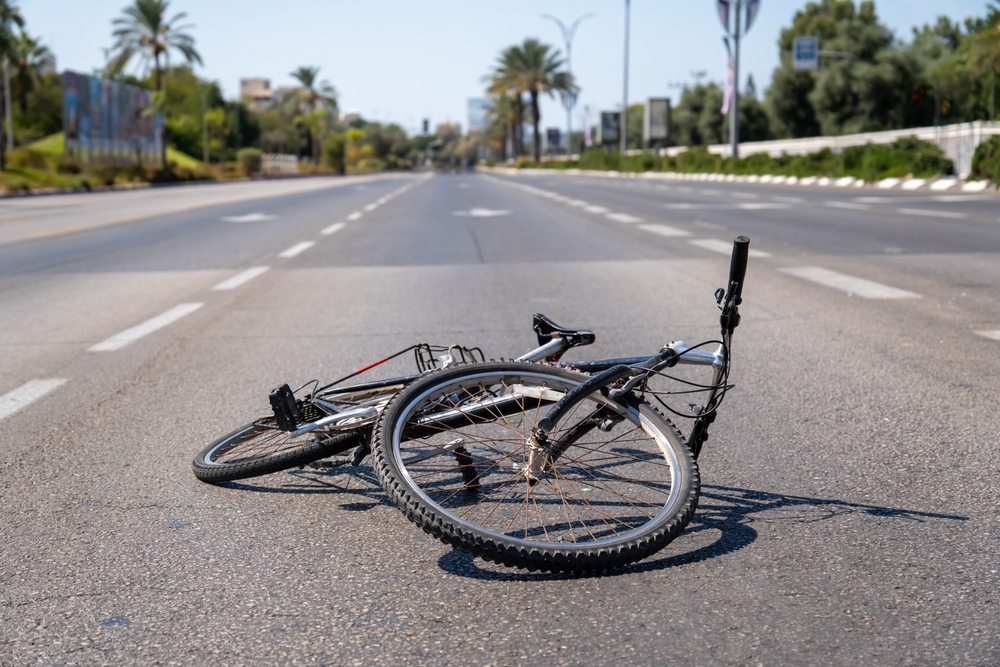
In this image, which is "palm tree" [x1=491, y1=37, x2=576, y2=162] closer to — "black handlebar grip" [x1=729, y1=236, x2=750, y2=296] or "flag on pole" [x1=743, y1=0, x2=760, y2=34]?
"flag on pole" [x1=743, y1=0, x2=760, y2=34]

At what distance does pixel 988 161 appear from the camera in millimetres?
28406

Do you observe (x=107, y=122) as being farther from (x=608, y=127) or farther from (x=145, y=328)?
(x=145, y=328)

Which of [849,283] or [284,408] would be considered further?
[849,283]

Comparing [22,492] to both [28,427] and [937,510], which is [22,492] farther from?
[937,510]

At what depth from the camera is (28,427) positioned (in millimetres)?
4648

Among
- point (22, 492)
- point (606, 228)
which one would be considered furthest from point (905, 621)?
point (606, 228)

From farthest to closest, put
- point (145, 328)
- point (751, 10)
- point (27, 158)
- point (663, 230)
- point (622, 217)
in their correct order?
point (27, 158) < point (751, 10) < point (622, 217) < point (663, 230) < point (145, 328)

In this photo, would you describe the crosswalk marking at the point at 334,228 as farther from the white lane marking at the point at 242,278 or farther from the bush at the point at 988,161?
the bush at the point at 988,161

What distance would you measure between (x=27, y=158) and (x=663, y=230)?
49.4m

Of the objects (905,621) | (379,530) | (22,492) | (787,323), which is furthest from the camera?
(787,323)

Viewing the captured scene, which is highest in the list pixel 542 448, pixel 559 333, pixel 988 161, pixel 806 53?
pixel 806 53

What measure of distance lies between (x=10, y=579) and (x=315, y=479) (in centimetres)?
110

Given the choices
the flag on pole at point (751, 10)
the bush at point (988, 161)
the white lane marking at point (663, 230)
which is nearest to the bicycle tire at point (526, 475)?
the white lane marking at point (663, 230)

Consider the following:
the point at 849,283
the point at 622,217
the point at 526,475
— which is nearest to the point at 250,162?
the point at 622,217
